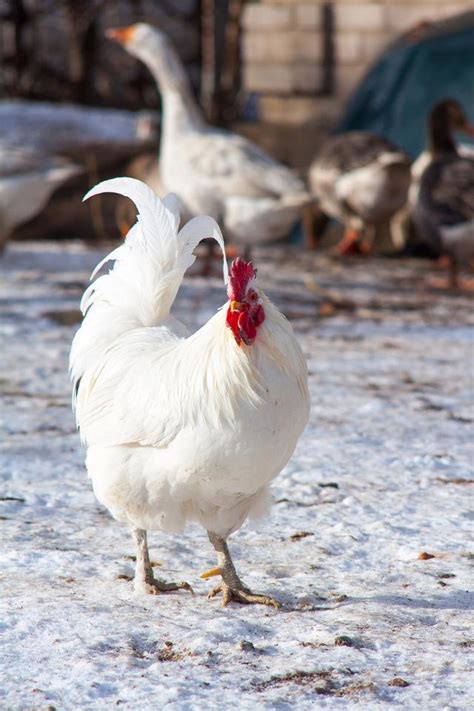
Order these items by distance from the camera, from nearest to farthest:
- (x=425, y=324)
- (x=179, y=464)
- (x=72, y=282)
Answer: (x=179, y=464) < (x=425, y=324) < (x=72, y=282)

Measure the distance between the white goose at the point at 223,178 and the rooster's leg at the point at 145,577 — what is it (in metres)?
6.00

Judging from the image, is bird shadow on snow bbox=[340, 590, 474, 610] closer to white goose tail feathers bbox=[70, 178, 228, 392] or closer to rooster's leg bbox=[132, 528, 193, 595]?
rooster's leg bbox=[132, 528, 193, 595]

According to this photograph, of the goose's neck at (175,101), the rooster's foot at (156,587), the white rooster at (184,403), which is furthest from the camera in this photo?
the goose's neck at (175,101)

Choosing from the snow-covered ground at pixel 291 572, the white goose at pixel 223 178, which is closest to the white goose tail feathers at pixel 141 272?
the snow-covered ground at pixel 291 572

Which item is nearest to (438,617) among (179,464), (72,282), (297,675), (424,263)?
(297,675)

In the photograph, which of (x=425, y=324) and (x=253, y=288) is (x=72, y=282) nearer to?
(x=425, y=324)

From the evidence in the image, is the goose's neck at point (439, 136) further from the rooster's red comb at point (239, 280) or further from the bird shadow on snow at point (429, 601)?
the rooster's red comb at point (239, 280)

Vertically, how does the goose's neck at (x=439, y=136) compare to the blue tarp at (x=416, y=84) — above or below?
below

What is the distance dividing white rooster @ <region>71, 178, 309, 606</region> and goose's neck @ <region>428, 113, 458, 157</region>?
289 inches

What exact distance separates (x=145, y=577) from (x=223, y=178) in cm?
621

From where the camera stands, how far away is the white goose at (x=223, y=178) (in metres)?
9.38

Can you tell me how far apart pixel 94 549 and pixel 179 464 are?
0.90 metres

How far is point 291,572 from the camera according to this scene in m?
3.77

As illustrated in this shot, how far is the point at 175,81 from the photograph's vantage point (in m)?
9.80
